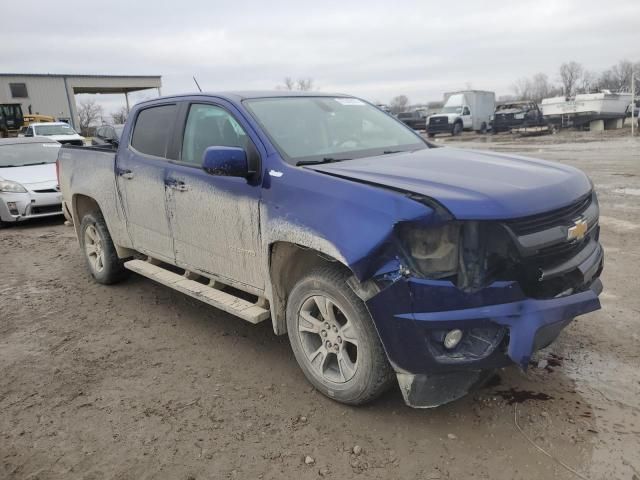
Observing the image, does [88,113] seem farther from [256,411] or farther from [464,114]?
[256,411]

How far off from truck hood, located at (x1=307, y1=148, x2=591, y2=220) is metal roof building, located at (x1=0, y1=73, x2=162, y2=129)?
49.1 m

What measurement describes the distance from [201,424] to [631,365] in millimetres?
2798

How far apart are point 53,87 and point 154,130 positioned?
51.6 metres

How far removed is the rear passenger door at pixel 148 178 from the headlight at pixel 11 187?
5.48m

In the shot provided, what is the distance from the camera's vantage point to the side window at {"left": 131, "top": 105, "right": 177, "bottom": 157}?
4402mm

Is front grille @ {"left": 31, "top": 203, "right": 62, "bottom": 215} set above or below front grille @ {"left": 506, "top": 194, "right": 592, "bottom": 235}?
below

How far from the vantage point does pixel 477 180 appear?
2.90 metres

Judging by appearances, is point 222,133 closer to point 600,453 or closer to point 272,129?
point 272,129

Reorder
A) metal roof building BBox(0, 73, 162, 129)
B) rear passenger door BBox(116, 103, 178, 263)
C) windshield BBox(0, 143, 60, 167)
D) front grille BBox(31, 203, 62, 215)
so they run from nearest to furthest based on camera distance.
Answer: rear passenger door BBox(116, 103, 178, 263)
front grille BBox(31, 203, 62, 215)
windshield BBox(0, 143, 60, 167)
metal roof building BBox(0, 73, 162, 129)

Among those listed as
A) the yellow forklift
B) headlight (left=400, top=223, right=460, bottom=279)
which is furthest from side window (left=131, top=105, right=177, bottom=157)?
the yellow forklift

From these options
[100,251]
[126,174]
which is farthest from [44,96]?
[126,174]

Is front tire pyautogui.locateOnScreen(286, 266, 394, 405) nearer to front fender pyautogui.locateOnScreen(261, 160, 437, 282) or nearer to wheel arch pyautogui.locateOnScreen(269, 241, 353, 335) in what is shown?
wheel arch pyautogui.locateOnScreen(269, 241, 353, 335)

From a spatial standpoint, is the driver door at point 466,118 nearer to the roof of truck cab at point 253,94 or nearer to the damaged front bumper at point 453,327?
the roof of truck cab at point 253,94

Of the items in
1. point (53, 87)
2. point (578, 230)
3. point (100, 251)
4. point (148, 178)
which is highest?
point (53, 87)
